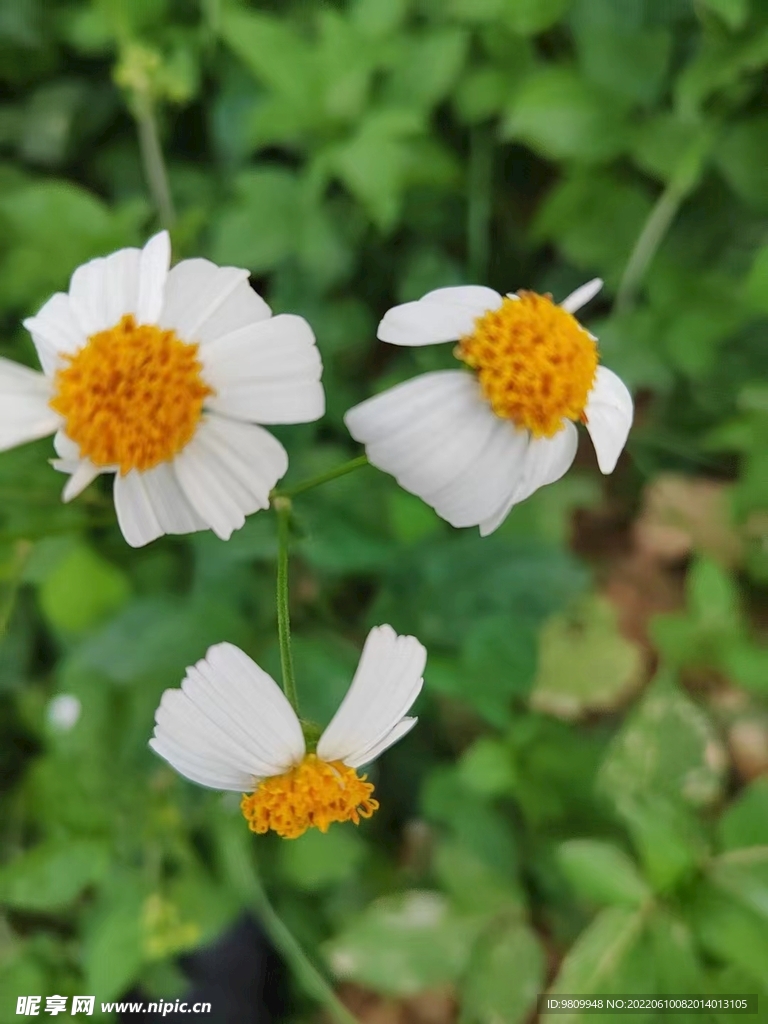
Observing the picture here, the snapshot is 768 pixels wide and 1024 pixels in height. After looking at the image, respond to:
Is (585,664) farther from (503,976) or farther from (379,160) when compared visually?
(379,160)

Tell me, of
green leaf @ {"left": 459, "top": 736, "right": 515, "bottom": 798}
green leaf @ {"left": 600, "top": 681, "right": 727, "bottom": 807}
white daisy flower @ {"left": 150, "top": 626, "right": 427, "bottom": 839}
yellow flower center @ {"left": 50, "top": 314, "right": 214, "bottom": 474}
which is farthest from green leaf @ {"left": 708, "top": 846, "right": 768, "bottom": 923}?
yellow flower center @ {"left": 50, "top": 314, "right": 214, "bottom": 474}

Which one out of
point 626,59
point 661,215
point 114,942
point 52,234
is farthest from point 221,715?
point 626,59

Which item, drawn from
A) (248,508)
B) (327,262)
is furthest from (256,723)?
(327,262)

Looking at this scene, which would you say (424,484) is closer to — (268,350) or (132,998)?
(268,350)

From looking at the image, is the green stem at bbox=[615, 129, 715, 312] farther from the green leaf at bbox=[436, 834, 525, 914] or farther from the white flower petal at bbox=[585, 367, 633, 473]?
the green leaf at bbox=[436, 834, 525, 914]

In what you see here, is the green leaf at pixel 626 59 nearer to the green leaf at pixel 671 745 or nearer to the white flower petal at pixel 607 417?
the white flower petal at pixel 607 417

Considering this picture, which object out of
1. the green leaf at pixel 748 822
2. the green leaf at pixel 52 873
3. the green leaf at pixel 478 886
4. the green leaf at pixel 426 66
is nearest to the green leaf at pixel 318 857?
the green leaf at pixel 478 886
